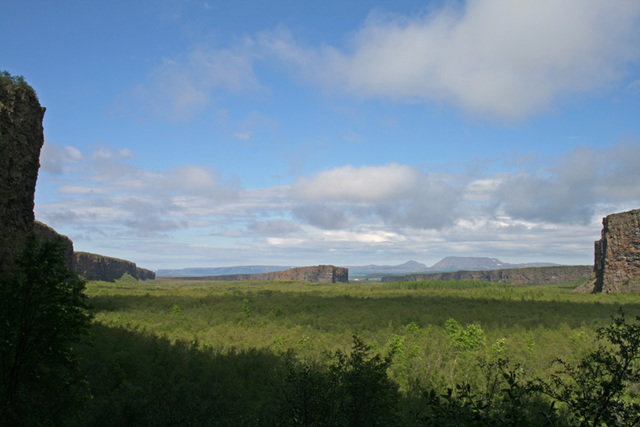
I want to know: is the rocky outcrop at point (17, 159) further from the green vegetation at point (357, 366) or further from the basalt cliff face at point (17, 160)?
the green vegetation at point (357, 366)

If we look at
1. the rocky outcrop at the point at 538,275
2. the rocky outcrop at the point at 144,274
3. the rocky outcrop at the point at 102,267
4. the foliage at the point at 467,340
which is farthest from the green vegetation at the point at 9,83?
the rocky outcrop at the point at 144,274

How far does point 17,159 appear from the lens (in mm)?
15578

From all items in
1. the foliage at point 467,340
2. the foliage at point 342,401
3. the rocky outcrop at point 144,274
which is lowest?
the rocky outcrop at point 144,274

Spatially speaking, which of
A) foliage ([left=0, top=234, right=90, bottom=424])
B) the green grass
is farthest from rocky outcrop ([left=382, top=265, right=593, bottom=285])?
foliage ([left=0, top=234, right=90, bottom=424])

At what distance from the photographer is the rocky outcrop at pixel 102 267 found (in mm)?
106719

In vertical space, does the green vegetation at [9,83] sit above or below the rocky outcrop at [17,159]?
above

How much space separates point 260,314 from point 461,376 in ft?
73.7

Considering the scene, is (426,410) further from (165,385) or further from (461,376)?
(165,385)

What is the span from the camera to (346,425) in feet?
26.1

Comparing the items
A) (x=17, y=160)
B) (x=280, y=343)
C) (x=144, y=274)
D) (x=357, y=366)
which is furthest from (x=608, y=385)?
(x=144, y=274)

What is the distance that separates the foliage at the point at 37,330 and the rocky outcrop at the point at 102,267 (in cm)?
9879

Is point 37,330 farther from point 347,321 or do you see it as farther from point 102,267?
point 102,267

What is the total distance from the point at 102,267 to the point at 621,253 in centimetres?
12807

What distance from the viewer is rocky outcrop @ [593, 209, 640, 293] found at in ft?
168
